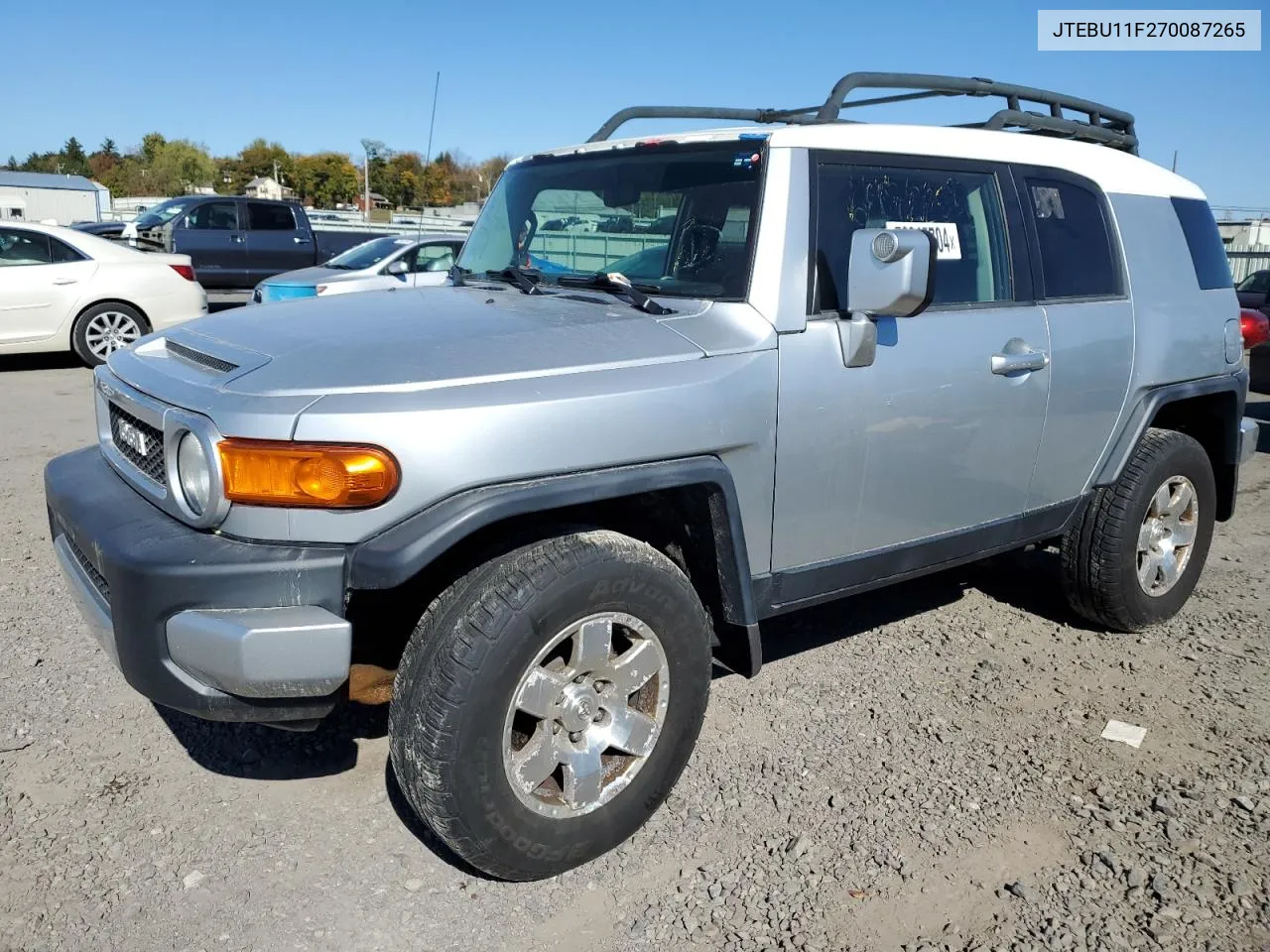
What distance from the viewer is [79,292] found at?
10508 millimetres

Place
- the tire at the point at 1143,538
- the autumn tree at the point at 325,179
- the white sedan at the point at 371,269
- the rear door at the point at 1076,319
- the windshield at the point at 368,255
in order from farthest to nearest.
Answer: the autumn tree at the point at 325,179
the windshield at the point at 368,255
the white sedan at the point at 371,269
the tire at the point at 1143,538
the rear door at the point at 1076,319

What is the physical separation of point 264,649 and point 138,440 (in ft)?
3.20

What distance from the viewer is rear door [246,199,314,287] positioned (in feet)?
54.9

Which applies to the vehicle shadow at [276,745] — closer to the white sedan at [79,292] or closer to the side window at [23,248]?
the white sedan at [79,292]

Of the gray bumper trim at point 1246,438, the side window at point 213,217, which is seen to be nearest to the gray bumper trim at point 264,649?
the gray bumper trim at point 1246,438

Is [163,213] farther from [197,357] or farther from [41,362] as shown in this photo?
[197,357]

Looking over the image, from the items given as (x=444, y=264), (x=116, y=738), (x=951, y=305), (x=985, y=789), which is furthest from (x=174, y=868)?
(x=444, y=264)

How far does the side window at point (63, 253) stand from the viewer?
10.5 meters

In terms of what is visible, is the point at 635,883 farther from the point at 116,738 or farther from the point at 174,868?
the point at 116,738

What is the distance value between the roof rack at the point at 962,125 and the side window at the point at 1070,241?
0.36 meters

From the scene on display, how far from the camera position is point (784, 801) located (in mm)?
3236

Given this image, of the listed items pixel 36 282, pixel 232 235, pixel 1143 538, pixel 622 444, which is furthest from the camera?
pixel 232 235

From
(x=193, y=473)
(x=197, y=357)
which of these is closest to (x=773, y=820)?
(x=193, y=473)

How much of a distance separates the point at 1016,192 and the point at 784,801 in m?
2.27
